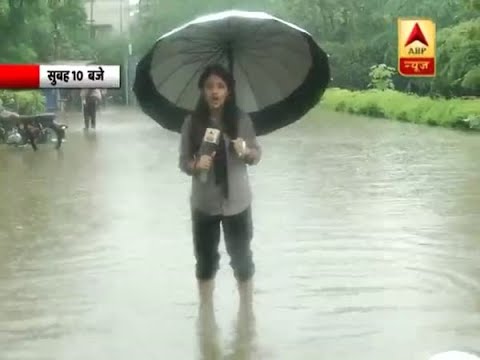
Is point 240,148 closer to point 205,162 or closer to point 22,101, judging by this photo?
point 205,162

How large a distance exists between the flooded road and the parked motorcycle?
17.1ft

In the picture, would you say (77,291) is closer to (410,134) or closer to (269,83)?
(269,83)

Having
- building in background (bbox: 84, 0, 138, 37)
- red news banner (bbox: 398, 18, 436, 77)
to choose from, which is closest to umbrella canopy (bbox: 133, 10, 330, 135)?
red news banner (bbox: 398, 18, 436, 77)

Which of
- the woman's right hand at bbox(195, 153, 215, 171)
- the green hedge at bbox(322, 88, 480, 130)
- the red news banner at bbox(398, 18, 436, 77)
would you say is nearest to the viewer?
the woman's right hand at bbox(195, 153, 215, 171)

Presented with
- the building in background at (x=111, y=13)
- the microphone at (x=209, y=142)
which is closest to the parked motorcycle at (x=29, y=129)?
the microphone at (x=209, y=142)

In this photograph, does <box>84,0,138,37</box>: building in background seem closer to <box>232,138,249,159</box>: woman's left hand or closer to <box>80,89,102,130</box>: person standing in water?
<box>80,89,102,130</box>: person standing in water

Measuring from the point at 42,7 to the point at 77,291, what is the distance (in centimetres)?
2250

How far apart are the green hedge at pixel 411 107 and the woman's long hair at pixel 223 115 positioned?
66.5 ft

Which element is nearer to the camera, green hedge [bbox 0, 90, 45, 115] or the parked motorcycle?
the parked motorcycle

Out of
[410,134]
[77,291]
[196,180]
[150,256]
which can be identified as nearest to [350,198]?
[150,256]

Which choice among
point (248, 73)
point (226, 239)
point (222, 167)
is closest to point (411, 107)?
point (248, 73)

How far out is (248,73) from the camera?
6602 mm

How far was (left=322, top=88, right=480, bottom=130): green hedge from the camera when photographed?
88.0 feet

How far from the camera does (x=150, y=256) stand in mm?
8742
